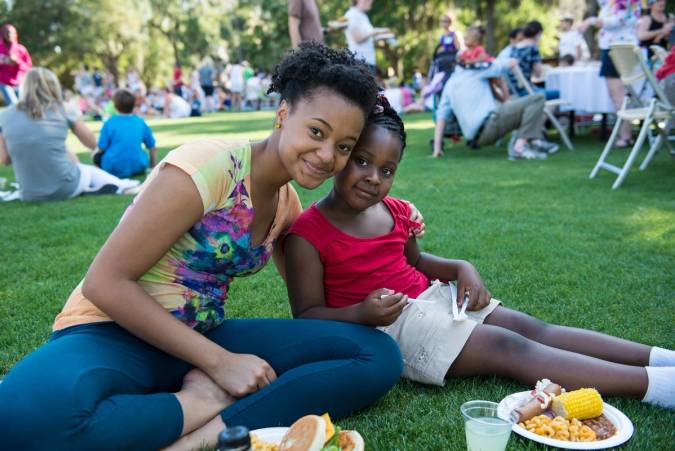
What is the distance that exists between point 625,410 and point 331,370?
1030 mm

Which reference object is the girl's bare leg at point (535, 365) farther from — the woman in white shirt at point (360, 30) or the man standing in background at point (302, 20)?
the woman in white shirt at point (360, 30)

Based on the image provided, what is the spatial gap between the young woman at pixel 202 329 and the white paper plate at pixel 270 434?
10 centimetres

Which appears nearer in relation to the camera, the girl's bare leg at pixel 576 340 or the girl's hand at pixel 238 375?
the girl's hand at pixel 238 375

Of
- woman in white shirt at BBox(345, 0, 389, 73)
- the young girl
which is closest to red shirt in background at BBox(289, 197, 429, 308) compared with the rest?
the young girl

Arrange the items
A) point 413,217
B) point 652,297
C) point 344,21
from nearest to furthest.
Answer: point 413,217
point 652,297
point 344,21

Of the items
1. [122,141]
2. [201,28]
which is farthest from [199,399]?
[201,28]

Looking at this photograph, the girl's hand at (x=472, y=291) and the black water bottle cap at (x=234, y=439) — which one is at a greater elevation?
the black water bottle cap at (x=234, y=439)

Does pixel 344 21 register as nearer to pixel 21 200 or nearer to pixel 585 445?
pixel 21 200

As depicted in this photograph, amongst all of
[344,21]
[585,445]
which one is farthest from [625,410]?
[344,21]

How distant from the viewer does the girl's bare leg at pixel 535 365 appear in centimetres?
216

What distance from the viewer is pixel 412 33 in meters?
33.6

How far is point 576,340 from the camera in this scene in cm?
241

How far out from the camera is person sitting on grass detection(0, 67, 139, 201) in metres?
6.23

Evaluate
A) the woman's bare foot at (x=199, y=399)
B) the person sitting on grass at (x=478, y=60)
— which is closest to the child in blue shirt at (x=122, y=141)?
the person sitting on grass at (x=478, y=60)
